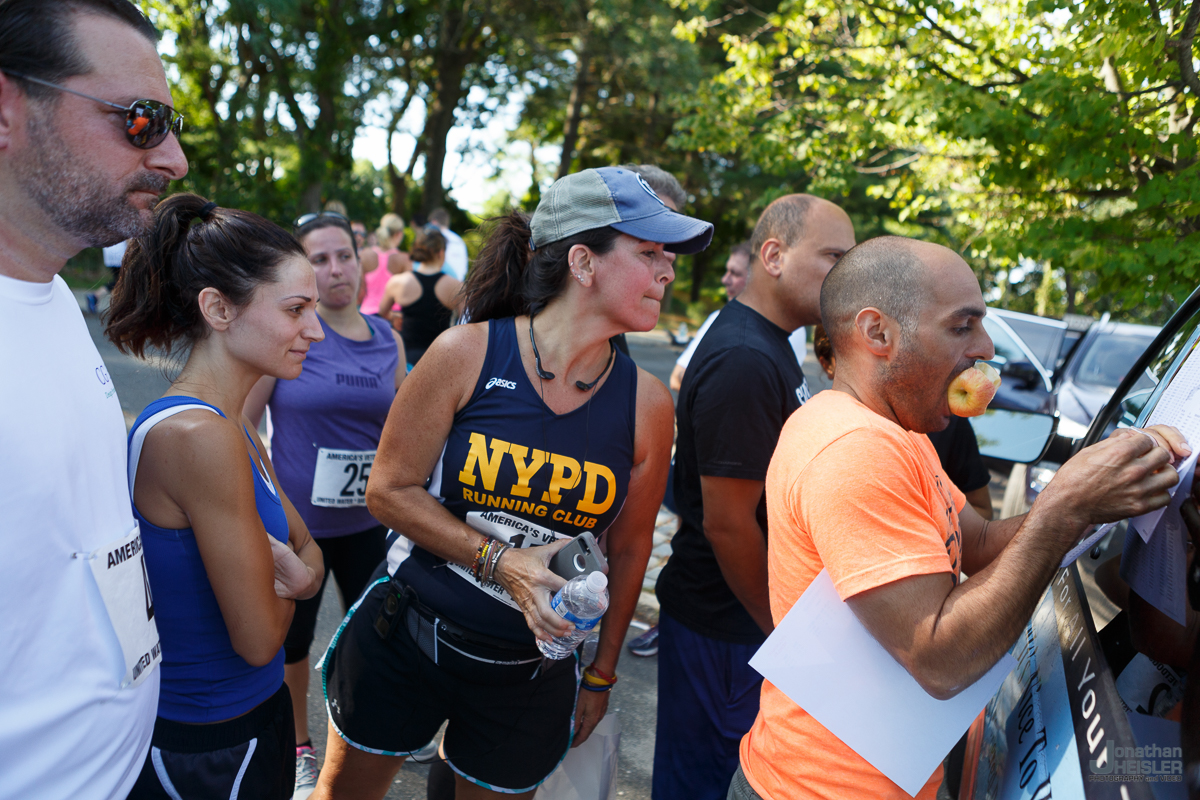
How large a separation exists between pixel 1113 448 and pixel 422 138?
27.9 meters

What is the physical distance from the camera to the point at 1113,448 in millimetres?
1234

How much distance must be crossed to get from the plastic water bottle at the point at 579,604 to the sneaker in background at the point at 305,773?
1.57 meters

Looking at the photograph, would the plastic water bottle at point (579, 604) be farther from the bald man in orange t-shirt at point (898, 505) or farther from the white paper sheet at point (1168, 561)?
the white paper sheet at point (1168, 561)

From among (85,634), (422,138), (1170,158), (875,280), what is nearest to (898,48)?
(1170,158)

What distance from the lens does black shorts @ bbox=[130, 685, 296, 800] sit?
5.48 ft

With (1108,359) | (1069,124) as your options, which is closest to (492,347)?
(1069,124)

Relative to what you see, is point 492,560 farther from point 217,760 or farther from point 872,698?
point 872,698

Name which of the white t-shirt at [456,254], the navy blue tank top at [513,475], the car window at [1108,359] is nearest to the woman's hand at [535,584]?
the navy blue tank top at [513,475]

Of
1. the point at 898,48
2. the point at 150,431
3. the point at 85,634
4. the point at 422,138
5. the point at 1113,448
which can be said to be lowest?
the point at 422,138

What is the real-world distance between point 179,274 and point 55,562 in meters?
0.92

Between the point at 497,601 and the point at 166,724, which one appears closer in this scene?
the point at 166,724

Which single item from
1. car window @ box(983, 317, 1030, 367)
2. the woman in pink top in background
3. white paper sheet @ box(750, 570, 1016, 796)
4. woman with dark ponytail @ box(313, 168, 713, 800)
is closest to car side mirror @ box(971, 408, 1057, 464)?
woman with dark ponytail @ box(313, 168, 713, 800)

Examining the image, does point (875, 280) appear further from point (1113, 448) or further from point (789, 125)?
point (789, 125)

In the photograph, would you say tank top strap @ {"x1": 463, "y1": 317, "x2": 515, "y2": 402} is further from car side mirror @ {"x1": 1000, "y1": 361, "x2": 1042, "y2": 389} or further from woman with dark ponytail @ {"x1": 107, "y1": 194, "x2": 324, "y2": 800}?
car side mirror @ {"x1": 1000, "y1": 361, "x2": 1042, "y2": 389}
